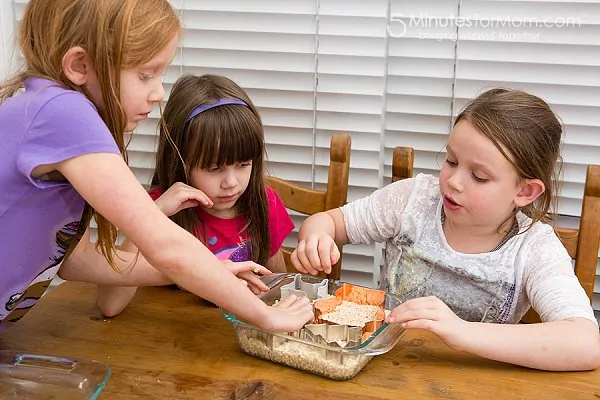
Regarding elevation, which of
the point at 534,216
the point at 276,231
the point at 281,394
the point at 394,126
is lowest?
the point at 281,394

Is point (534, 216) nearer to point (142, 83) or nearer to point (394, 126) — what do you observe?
point (394, 126)

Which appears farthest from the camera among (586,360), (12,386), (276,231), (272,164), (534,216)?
(272,164)

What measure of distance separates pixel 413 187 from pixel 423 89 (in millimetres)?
378

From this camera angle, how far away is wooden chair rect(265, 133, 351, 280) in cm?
157

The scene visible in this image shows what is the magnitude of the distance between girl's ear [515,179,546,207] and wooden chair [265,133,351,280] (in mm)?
402

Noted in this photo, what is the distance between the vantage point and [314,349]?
1.07m

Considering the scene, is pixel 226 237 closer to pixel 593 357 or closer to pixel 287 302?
pixel 287 302

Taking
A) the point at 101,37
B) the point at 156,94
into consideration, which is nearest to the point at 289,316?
the point at 156,94

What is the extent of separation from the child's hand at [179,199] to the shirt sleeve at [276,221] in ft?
0.80

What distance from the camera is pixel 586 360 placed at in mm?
1115

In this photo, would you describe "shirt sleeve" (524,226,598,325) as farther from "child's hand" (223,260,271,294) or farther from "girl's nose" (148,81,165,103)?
"girl's nose" (148,81,165,103)

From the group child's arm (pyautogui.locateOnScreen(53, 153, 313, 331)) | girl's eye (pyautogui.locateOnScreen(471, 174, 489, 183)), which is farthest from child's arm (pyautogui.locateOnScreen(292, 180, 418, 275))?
child's arm (pyautogui.locateOnScreen(53, 153, 313, 331))

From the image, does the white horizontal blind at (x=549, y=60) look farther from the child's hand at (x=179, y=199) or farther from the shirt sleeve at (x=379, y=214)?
the child's hand at (x=179, y=199)

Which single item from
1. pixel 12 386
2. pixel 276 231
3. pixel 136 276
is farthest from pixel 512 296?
pixel 12 386
